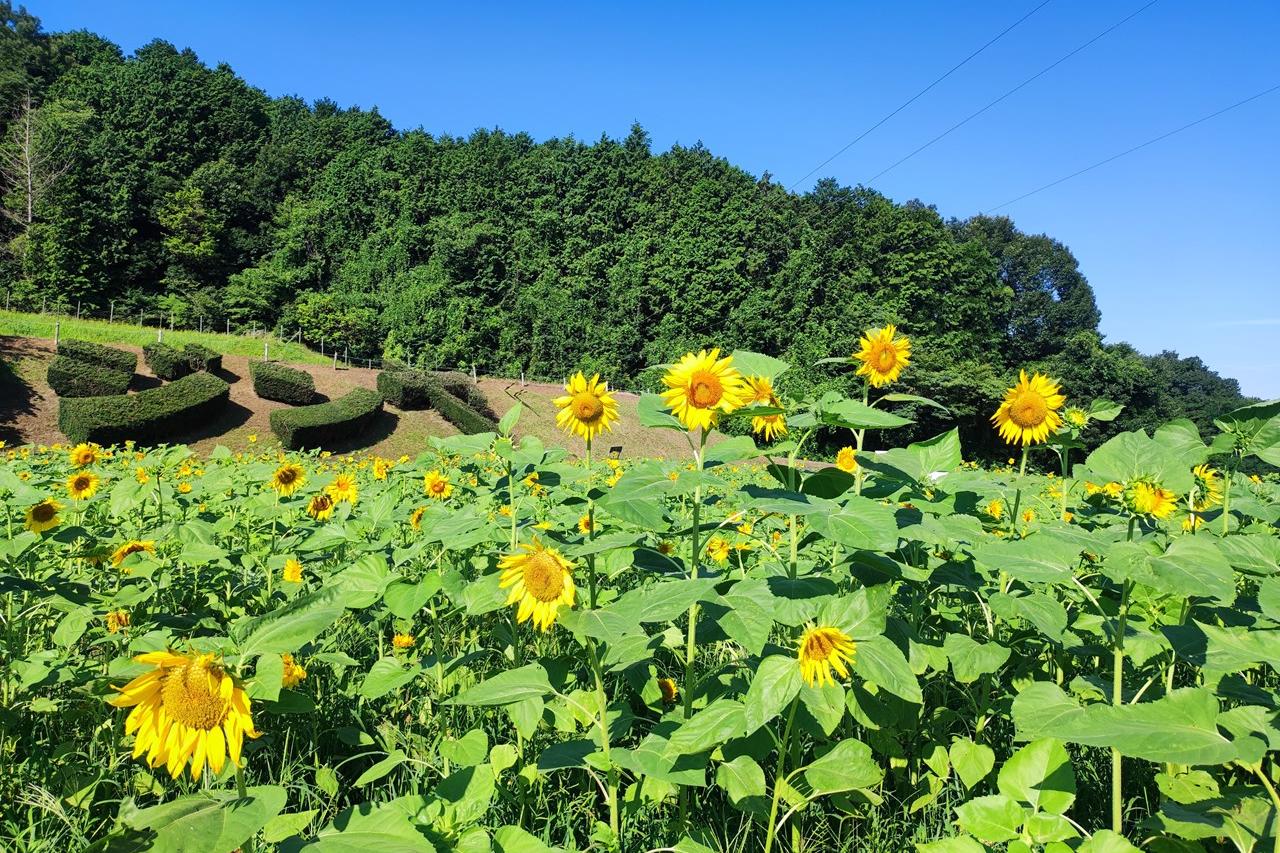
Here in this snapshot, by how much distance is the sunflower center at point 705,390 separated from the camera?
4.93ft

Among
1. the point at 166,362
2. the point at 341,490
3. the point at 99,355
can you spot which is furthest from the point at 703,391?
the point at 166,362

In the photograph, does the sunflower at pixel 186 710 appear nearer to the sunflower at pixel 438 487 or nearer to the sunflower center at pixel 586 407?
the sunflower center at pixel 586 407

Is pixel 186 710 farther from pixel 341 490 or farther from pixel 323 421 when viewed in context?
pixel 323 421

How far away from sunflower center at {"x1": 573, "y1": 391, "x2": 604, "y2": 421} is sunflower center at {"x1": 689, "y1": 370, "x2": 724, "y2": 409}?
62cm

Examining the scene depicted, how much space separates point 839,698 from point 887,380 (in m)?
1.25

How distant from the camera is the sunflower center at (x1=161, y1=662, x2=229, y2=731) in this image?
944 millimetres

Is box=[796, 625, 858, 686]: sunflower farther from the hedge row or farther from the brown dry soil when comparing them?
the hedge row

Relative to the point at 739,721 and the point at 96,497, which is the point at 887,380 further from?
the point at 96,497

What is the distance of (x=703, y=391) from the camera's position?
4.95 feet

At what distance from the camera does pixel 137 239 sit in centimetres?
3794

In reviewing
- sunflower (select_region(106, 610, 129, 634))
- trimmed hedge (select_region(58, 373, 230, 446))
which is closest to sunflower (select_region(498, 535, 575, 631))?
sunflower (select_region(106, 610, 129, 634))

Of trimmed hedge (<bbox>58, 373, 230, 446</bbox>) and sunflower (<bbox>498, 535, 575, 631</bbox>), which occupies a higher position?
sunflower (<bbox>498, 535, 575, 631</bbox>)

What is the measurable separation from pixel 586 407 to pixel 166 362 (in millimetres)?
18948

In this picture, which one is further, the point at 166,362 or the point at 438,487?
the point at 166,362
